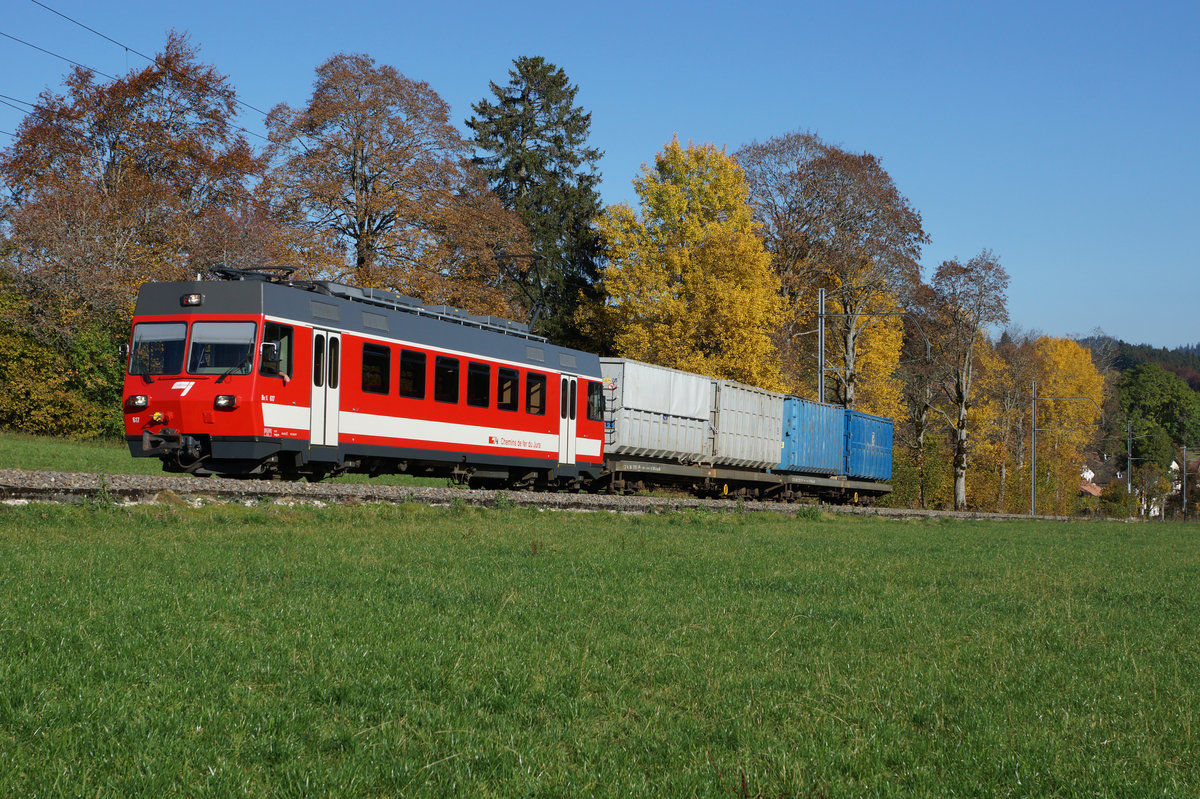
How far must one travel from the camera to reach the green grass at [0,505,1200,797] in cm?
403

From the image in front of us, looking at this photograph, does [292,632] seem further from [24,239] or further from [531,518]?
[24,239]

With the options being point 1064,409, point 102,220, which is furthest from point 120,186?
point 1064,409

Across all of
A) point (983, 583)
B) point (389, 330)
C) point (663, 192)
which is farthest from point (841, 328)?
point (983, 583)

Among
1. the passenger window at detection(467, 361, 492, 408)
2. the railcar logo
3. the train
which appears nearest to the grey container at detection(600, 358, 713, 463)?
the train

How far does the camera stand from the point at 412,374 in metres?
21.6

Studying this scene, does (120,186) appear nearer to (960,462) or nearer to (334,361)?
(334,361)

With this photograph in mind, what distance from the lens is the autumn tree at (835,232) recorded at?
4791 centimetres

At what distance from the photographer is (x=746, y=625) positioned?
7207 millimetres

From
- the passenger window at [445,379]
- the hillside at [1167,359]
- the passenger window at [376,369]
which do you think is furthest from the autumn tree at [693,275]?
the hillside at [1167,359]

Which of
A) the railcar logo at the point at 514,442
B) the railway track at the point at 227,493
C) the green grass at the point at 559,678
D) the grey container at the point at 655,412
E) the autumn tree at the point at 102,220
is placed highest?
the autumn tree at the point at 102,220

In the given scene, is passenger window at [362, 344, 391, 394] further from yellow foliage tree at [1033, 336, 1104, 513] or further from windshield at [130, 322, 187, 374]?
yellow foliage tree at [1033, 336, 1104, 513]

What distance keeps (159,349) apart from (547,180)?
43547 millimetres

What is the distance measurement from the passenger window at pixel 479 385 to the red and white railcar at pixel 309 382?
0.12 ft

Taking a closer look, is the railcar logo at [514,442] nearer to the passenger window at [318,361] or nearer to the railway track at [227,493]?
the railway track at [227,493]
